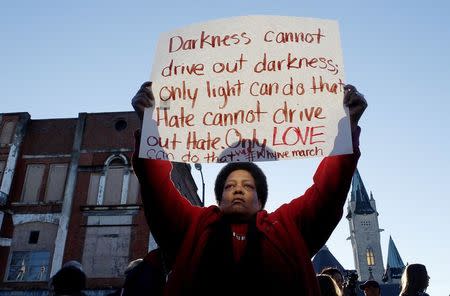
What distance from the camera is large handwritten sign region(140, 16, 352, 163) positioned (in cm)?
236

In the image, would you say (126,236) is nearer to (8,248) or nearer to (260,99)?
(8,248)

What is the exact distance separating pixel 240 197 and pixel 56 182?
70.1ft

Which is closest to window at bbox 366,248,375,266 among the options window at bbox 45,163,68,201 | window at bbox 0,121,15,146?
window at bbox 45,163,68,201

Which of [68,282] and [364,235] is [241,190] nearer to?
[68,282]

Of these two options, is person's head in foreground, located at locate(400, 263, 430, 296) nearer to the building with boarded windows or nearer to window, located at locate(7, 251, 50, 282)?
the building with boarded windows

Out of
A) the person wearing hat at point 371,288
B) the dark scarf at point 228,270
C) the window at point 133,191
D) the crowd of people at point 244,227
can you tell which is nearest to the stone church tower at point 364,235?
the window at point 133,191

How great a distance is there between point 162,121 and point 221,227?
0.80m

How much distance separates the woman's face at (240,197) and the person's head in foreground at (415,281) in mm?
2975

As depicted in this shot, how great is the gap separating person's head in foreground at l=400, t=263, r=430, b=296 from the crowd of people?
2841 mm

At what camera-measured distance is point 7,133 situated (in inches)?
902

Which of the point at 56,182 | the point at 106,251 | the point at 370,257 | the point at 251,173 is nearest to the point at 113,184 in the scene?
the point at 56,182

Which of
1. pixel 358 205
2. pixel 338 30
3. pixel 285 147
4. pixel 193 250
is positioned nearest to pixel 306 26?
pixel 338 30

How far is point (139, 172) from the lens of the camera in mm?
2189

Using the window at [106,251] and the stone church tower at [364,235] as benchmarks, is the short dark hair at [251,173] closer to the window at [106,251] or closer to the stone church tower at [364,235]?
the window at [106,251]
